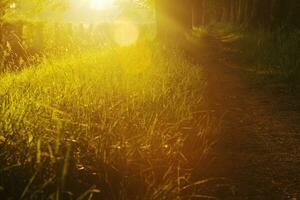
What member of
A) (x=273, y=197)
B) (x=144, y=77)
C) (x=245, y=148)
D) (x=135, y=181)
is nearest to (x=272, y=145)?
(x=245, y=148)

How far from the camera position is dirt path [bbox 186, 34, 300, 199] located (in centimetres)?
368

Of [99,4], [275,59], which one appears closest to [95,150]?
[275,59]

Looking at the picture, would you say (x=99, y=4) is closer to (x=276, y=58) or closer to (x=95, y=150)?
(x=276, y=58)

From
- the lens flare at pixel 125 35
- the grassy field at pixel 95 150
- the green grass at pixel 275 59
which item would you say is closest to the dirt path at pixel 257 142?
the grassy field at pixel 95 150

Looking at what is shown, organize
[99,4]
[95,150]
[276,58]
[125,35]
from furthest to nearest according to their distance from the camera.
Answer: [99,4]
[125,35]
[276,58]
[95,150]

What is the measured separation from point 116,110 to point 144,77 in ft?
6.48

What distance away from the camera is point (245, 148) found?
4.68 metres

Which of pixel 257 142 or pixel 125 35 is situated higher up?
pixel 257 142

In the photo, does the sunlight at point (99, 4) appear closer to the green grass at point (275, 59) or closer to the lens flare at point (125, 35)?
the lens flare at point (125, 35)

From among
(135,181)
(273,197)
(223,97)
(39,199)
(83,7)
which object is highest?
(39,199)

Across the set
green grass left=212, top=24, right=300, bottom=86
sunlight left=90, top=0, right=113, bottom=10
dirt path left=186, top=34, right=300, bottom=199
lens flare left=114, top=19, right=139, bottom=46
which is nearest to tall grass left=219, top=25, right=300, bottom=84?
green grass left=212, top=24, right=300, bottom=86

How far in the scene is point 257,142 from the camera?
4.90 meters

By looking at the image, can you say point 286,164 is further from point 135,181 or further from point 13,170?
point 13,170

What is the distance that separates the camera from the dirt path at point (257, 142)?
368 centimetres
